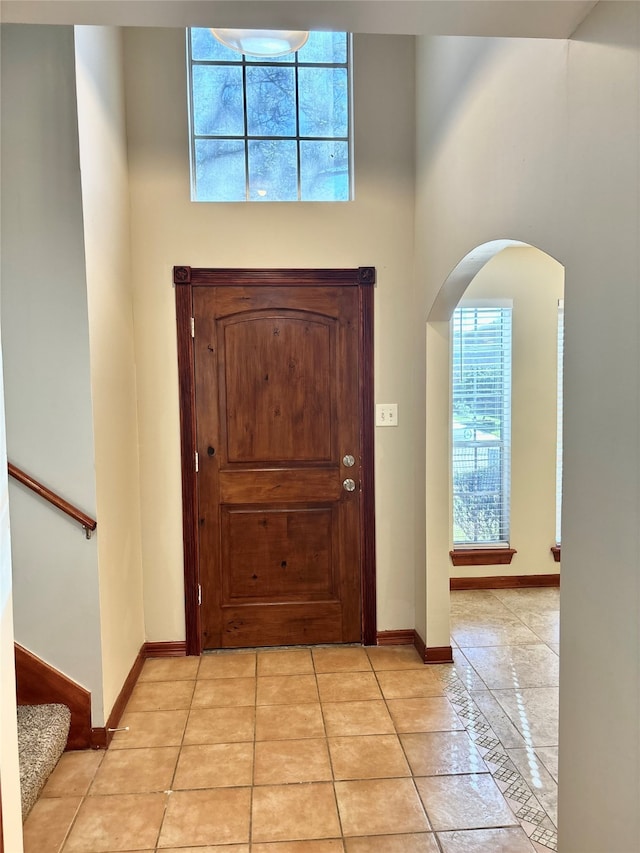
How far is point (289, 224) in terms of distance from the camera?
3121mm

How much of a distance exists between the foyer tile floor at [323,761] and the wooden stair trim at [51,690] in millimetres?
116

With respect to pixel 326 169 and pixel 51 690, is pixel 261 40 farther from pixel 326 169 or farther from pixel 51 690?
pixel 51 690

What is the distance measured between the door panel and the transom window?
571 millimetres

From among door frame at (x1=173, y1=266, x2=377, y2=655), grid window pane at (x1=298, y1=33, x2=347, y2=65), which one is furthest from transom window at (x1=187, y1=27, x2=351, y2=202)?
door frame at (x1=173, y1=266, x2=377, y2=655)

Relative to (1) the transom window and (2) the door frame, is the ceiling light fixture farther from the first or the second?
(2) the door frame

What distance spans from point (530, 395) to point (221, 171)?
8.07 ft

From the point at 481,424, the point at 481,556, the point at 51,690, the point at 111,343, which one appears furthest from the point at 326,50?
the point at 51,690

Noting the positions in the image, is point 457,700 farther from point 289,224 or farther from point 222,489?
point 289,224

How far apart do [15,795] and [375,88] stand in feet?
11.0

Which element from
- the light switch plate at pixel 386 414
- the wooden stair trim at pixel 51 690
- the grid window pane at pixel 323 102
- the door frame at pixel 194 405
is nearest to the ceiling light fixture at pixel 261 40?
the grid window pane at pixel 323 102

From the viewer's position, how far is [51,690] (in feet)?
7.66

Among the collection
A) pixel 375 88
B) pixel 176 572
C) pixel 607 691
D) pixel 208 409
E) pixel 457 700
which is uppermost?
pixel 375 88

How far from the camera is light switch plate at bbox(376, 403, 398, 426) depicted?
3.22 m

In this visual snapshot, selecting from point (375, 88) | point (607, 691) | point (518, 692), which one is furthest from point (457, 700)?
point (375, 88)
